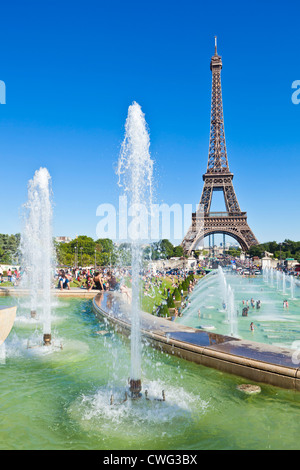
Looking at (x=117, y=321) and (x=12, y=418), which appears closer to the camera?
(x=12, y=418)

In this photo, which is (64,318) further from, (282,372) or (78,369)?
(282,372)

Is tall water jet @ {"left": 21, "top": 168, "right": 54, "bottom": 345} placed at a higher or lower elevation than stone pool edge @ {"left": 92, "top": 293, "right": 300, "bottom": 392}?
higher

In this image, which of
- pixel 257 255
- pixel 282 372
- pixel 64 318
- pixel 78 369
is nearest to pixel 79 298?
pixel 64 318

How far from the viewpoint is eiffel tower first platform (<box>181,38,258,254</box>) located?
80438 mm

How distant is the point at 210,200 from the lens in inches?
3361

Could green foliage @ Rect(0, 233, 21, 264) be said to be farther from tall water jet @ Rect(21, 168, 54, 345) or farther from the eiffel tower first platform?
tall water jet @ Rect(21, 168, 54, 345)

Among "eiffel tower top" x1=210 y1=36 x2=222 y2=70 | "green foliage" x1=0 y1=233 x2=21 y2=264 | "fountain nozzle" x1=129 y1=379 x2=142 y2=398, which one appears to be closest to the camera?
"fountain nozzle" x1=129 y1=379 x2=142 y2=398

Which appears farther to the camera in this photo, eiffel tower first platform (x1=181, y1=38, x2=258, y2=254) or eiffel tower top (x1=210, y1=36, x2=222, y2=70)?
eiffel tower top (x1=210, y1=36, x2=222, y2=70)

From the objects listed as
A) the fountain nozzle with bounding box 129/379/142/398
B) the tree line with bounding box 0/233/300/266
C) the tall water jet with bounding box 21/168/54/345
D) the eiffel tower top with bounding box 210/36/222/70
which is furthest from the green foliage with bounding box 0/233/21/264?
the fountain nozzle with bounding box 129/379/142/398

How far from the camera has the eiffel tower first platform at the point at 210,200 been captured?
264 feet

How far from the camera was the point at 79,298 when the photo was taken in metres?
22.9

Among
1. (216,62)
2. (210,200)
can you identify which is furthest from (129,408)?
(216,62)

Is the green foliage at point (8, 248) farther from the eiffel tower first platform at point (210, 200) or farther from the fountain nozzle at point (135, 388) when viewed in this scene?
the fountain nozzle at point (135, 388)

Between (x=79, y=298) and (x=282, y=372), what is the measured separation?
56.6ft
